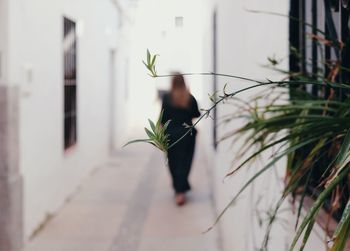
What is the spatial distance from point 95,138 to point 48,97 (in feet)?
11.1

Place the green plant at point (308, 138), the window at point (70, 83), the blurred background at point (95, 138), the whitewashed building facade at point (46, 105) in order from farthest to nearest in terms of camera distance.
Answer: the window at point (70, 83) → the whitewashed building facade at point (46, 105) → the blurred background at point (95, 138) → the green plant at point (308, 138)

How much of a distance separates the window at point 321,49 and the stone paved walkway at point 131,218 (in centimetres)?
270

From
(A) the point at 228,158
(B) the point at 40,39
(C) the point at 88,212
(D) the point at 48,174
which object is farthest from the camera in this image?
(C) the point at 88,212

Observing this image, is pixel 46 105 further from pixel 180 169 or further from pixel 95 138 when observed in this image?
pixel 95 138

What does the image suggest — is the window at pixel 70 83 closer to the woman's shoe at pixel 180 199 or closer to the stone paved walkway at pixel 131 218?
the stone paved walkway at pixel 131 218

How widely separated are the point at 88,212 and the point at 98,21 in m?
4.12

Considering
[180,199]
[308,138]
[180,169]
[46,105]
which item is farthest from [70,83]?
[308,138]

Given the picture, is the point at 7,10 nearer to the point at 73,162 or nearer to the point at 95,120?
the point at 73,162

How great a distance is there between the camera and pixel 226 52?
4.98m

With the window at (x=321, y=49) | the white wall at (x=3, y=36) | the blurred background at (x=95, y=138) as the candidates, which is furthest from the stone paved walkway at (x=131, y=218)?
the window at (x=321, y=49)

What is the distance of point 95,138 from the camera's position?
9352 mm

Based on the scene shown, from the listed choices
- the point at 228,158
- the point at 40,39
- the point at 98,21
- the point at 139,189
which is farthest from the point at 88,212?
the point at 98,21

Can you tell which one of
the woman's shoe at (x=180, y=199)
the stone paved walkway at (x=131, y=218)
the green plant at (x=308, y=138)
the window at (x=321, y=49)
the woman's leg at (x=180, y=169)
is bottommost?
the stone paved walkway at (x=131, y=218)

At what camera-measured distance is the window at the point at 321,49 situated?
85.1 inches
